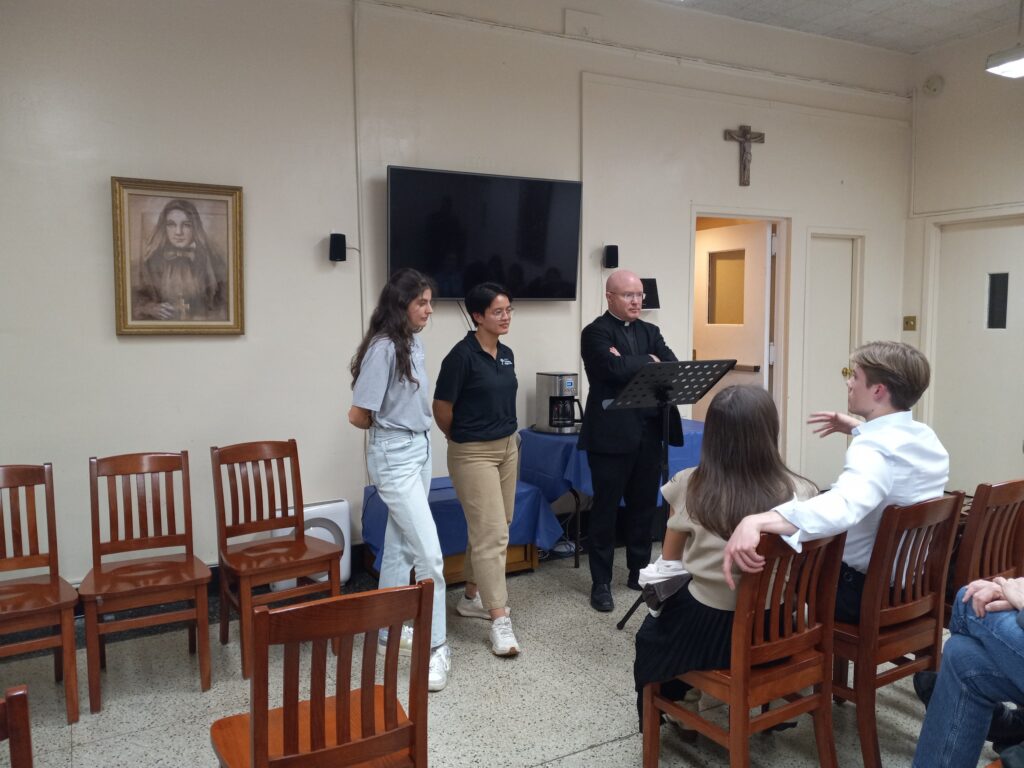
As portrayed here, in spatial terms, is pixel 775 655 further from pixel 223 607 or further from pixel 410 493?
pixel 223 607

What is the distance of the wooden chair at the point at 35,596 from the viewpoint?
8.48 feet

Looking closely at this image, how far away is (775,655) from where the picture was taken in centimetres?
203

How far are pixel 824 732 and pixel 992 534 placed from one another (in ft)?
2.66

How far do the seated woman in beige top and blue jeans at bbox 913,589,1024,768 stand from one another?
Answer: 19.4 inches

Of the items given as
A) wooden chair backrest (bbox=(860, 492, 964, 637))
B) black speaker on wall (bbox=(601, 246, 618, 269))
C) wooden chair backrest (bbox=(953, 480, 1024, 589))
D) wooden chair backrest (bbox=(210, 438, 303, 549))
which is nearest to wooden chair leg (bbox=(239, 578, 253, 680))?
wooden chair backrest (bbox=(210, 438, 303, 549))

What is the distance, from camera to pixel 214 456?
321cm

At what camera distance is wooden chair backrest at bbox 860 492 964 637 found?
214 centimetres

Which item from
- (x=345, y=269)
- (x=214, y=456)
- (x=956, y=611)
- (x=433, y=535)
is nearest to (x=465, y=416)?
(x=433, y=535)

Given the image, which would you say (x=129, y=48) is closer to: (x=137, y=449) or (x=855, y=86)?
(x=137, y=449)

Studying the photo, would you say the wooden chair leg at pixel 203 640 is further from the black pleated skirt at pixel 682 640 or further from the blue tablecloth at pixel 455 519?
the black pleated skirt at pixel 682 640

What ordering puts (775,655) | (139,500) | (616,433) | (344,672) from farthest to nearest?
1. (616,433)
2. (139,500)
3. (775,655)
4. (344,672)

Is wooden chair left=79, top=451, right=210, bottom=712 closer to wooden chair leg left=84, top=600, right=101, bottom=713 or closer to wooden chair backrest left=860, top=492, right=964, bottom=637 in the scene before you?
wooden chair leg left=84, top=600, right=101, bottom=713

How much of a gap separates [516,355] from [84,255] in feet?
7.10

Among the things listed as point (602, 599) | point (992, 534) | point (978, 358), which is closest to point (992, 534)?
point (992, 534)
